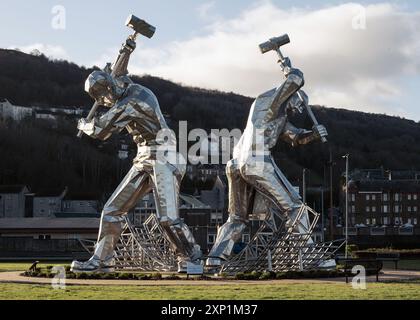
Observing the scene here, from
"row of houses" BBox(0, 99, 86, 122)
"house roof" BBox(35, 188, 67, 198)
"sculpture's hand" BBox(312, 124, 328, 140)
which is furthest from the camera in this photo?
"row of houses" BBox(0, 99, 86, 122)

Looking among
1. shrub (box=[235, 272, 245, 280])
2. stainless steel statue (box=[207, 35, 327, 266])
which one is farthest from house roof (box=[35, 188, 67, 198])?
shrub (box=[235, 272, 245, 280])

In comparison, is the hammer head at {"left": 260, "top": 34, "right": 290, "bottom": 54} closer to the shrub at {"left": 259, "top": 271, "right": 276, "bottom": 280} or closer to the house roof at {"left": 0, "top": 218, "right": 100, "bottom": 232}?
the shrub at {"left": 259, "top": 271, "right": 276, "bottom": 280}

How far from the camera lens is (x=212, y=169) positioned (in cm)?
12938

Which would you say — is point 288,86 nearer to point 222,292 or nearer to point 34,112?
point 222,292

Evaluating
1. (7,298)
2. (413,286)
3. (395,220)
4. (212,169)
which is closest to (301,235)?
(413,286)

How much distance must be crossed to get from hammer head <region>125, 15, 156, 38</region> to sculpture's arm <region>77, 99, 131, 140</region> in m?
2.53

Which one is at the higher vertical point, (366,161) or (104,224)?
(366,161)

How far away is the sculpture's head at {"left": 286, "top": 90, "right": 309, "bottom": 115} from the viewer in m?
26.5

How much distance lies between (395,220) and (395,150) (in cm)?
4998

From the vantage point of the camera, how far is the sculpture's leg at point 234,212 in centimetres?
2565

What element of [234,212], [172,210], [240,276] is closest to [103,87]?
[172,210]
